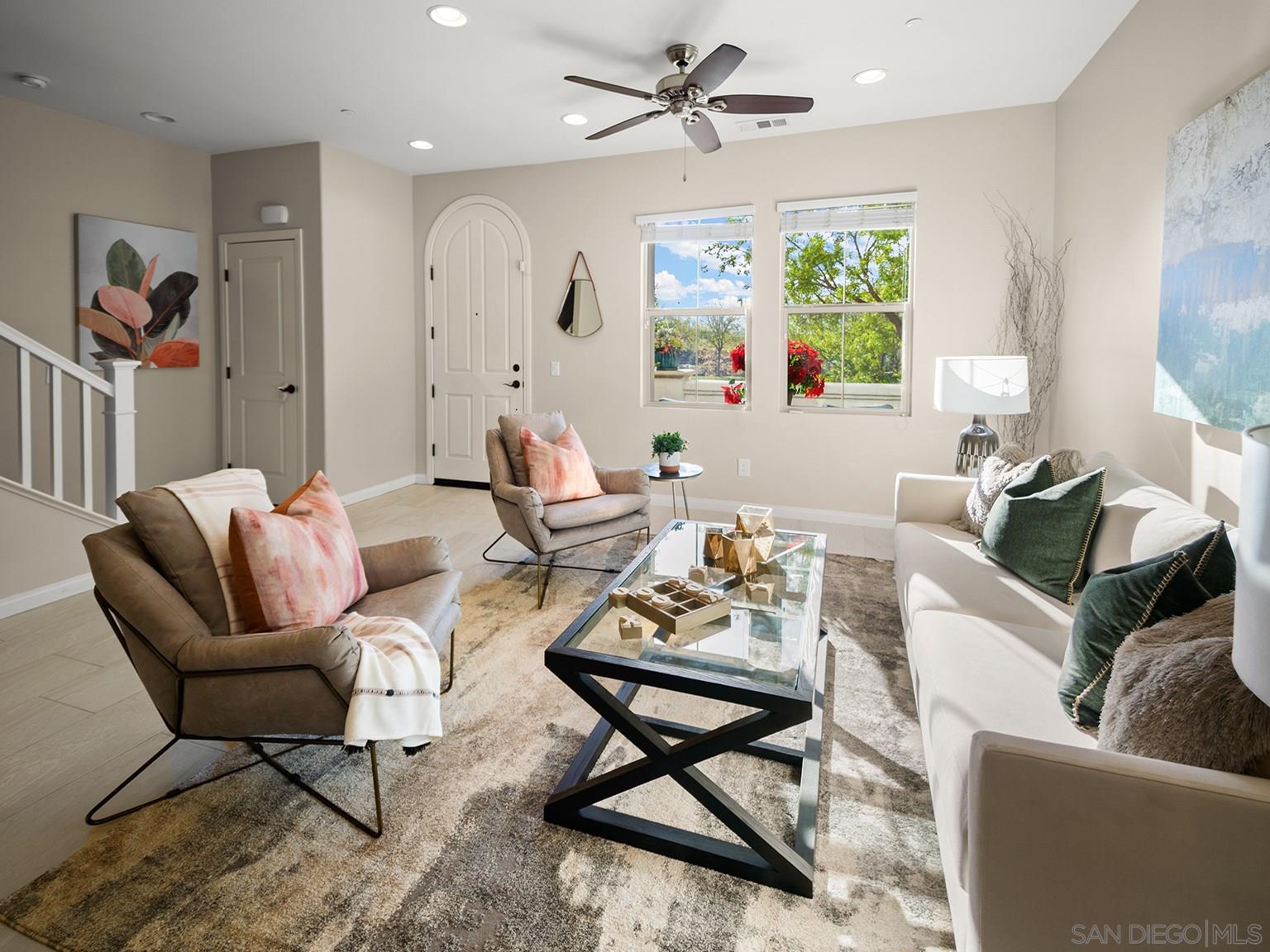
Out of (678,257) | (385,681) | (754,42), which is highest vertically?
(754,42)

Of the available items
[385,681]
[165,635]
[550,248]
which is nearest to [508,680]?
[385,681]

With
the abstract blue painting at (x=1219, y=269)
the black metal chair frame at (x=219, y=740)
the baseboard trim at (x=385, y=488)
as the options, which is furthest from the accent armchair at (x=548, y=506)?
the abstract blue painting at (x=1219, y=269)

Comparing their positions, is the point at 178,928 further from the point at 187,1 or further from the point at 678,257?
the point at 678,257

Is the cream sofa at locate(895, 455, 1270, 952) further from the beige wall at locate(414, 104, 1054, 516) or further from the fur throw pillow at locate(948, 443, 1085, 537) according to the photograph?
the beige wall at locate(414, 104, 1054, 516)

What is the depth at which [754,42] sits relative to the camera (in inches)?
138

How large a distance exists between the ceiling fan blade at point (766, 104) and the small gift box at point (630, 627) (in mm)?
2574

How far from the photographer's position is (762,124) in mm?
4648

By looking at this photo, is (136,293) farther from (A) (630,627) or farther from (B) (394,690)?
(A) (630,627)

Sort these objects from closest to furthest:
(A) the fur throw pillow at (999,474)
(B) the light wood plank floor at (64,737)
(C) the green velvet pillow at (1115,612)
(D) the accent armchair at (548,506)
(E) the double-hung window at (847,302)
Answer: (C) the green velvet pillow at (1115,612) < (B) the light wood plank floor at (64,737) < (A) the fur throw pillow at (999,474) < (D) the accent armchair at (548,506) < (E) the double-hung window at (847,302)

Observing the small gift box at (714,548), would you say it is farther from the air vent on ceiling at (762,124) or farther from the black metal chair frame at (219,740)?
the air vent on ceiling at (762,124)

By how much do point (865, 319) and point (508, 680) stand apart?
3697 millimetres

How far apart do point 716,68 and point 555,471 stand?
2.03 m

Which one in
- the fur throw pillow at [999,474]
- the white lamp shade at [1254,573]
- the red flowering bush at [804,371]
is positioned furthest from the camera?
the red flowering bush at [804,371]

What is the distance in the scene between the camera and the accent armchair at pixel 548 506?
3.43m
